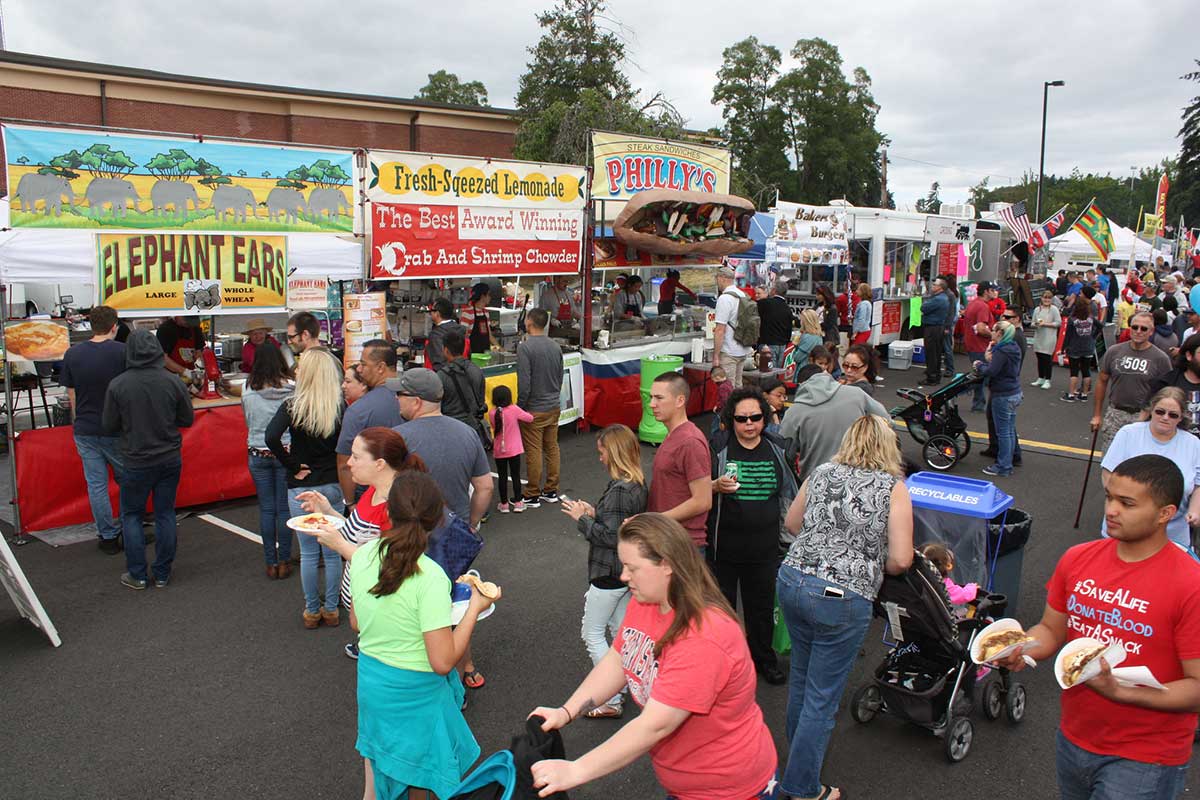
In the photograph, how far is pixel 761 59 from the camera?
49969 millimetres

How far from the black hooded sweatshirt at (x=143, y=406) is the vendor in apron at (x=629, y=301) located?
7.08 meters

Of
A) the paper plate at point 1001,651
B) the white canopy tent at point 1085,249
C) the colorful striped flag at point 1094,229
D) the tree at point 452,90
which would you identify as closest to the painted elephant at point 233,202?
the paper plate at point 1001,651

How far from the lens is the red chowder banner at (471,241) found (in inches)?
337

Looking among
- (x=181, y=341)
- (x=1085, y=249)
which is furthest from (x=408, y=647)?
(x=1085, y=249)

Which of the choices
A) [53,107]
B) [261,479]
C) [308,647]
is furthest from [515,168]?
[53,107]

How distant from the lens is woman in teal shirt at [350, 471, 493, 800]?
2924mm

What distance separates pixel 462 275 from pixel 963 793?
23.1 feet

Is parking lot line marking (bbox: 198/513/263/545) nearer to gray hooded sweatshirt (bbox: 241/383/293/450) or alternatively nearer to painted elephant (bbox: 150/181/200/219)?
gray hooded sweatshirt (bbox: 241/383/293/450)

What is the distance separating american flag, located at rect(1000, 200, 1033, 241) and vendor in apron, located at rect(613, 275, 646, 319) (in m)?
13.8

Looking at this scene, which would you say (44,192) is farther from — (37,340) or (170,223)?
(37,340)

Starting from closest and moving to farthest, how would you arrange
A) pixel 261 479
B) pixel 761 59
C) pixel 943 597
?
pixel 943 597 → pixel 261 479 → pixel 761 59

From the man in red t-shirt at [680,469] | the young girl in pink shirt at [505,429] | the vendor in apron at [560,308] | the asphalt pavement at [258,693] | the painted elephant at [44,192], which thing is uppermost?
the painted elephant at [44,192]

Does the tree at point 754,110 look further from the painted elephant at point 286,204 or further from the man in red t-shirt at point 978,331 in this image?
the painted elephant at point 286,204

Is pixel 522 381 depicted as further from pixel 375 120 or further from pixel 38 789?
pixel 375 120
